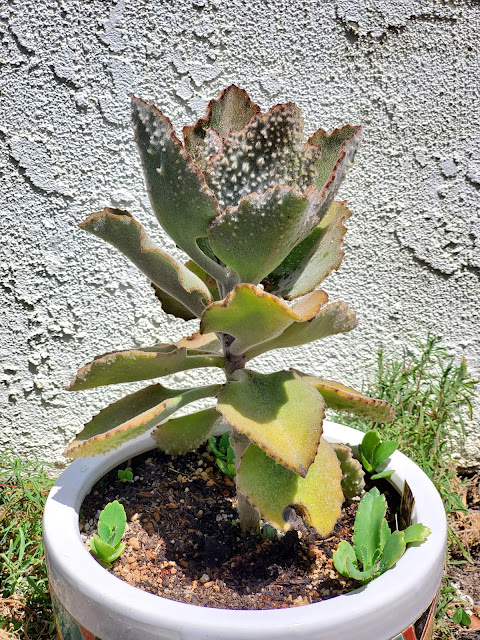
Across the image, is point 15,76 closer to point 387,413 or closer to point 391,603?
point 387,413

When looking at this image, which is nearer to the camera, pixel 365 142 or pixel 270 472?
pixel 270 472

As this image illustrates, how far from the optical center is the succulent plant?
0.58m

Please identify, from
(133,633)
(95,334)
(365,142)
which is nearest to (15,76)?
(95,334)

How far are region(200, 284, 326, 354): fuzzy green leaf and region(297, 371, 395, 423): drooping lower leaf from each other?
11 cm

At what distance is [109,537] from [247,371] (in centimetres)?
25

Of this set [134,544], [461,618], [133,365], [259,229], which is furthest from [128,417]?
[461,618]

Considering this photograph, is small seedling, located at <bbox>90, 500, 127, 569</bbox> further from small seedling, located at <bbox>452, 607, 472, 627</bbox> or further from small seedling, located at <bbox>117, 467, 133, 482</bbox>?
small seedling, located at <bbox>452, 607, 472, 627</bbox>

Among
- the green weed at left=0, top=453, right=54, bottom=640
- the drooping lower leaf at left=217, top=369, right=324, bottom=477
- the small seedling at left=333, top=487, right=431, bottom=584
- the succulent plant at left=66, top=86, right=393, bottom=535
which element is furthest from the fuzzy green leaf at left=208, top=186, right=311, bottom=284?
the green weed at left=0, top=453, right=54, bottom=640

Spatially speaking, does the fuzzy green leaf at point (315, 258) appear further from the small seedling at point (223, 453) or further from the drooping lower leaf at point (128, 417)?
the small seedling at point (223, 453)

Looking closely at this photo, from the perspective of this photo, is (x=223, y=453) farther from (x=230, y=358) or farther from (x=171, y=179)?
(x=171, y=179)

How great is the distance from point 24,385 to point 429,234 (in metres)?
0.91

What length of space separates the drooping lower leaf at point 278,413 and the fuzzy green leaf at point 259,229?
0.41 feet

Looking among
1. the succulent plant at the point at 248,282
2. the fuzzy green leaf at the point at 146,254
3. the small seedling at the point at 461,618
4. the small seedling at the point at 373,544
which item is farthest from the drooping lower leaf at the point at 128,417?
the small seedling at the point at 461,618

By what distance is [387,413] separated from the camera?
71 centimetres
